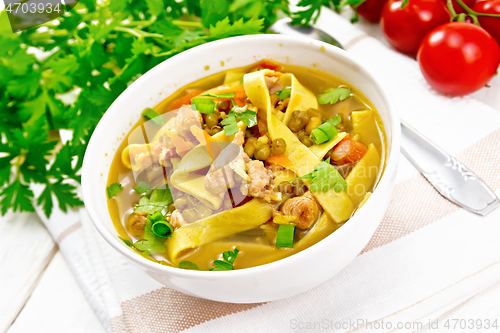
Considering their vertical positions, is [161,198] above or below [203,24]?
below

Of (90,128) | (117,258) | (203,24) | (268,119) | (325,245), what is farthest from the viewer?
(203,24)

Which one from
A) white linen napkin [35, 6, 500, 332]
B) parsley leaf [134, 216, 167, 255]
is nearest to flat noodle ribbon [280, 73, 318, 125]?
white linen napkin [35, 6, 500, 332]

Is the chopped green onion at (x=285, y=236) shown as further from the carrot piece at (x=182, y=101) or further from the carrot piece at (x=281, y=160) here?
the carrot piece at (x=182, y=101)

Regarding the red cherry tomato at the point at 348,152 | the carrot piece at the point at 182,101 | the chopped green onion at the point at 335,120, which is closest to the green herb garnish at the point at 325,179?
the red cherry tomato at the point at 348,152

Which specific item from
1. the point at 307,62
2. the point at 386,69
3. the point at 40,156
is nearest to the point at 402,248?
the point at 307,62

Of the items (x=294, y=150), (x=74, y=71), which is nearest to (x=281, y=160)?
(x=294, y=150)

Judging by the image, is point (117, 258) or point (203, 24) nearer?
point (117, 258)

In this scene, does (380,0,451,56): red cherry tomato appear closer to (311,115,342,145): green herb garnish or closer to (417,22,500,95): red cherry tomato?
(417,22,500,95): red cherry tomato

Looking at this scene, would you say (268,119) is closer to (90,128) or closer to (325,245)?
(325,245)
